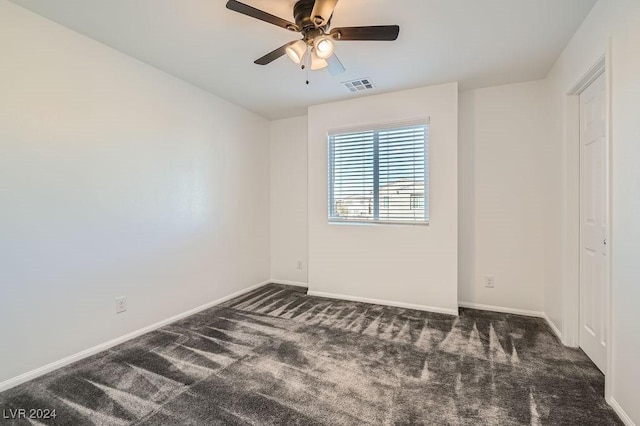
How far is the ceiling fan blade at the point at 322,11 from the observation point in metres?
1.64

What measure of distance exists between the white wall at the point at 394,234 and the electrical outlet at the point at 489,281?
0.46 m

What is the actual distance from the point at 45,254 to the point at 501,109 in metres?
4.52

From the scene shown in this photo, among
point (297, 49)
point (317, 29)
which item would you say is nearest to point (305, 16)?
point (317, 29)

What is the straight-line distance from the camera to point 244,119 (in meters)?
4.11

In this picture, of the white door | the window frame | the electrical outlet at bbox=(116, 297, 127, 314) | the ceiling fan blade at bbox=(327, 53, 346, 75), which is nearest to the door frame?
the white door

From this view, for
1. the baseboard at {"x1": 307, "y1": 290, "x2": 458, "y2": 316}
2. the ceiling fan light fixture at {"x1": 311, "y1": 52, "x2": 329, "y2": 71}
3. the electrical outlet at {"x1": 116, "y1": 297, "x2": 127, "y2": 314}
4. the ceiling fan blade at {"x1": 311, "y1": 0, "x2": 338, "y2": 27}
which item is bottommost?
the baseboard at {"x1": 307, "y1": 290, "x2": 458, "y2": 316}

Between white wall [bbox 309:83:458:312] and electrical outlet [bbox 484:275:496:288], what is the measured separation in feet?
1.50

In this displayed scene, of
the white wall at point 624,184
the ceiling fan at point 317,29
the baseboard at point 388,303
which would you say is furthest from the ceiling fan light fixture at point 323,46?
the baseboard at point 388,303

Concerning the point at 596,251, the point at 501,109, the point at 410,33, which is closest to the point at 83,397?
the point at 410,33

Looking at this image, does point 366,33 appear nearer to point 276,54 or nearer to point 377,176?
point 276,54

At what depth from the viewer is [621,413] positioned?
1.64m

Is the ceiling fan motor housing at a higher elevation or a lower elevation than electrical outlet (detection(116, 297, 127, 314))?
higher

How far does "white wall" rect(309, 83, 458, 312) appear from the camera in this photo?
129 inches

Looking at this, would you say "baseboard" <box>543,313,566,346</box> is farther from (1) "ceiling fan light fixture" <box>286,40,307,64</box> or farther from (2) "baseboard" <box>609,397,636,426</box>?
(1) "ceiling fan light fixture" <box>286,40,307,64</box>
